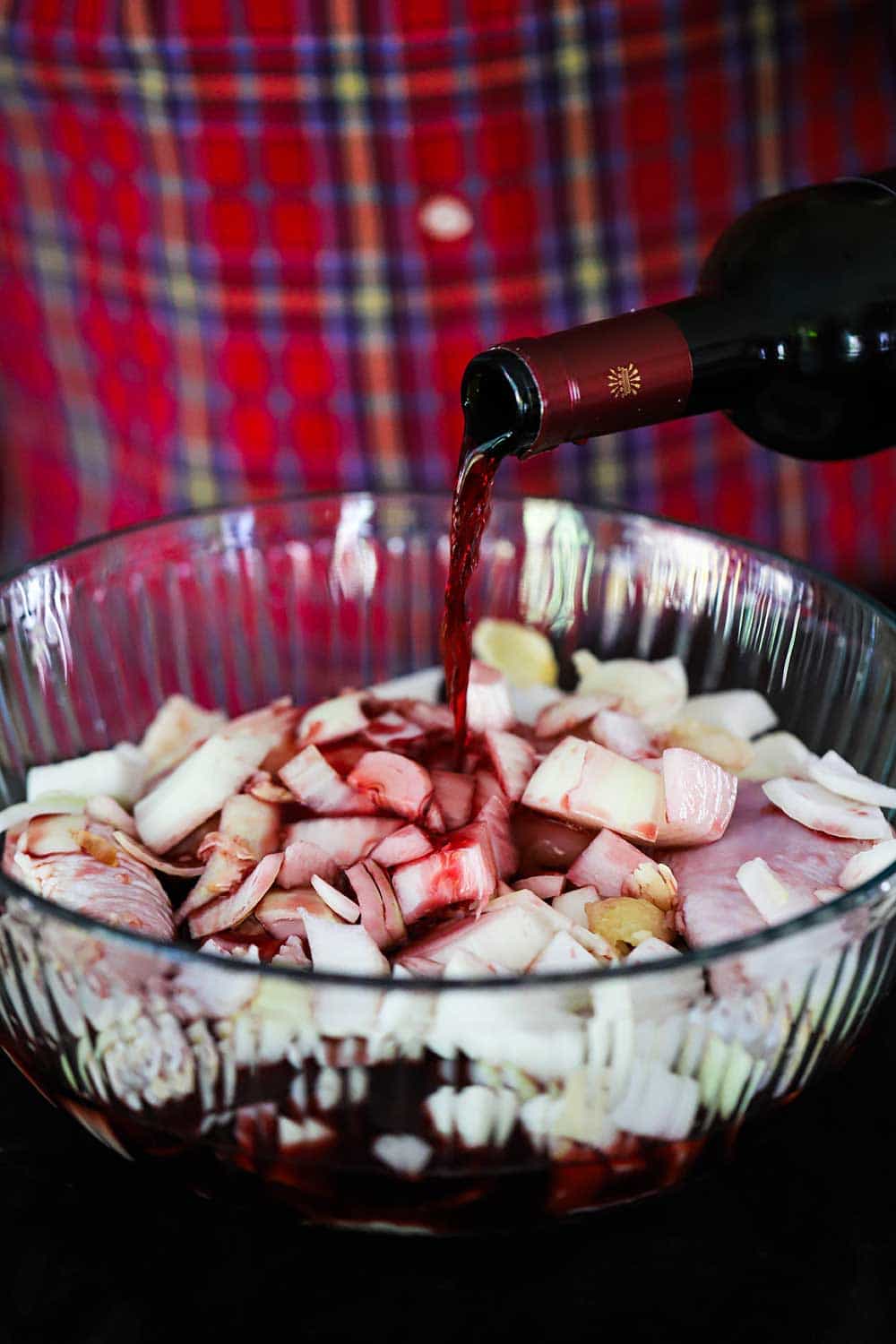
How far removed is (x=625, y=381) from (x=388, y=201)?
3.46ft

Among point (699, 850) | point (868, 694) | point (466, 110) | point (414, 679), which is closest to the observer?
point (699, 850)

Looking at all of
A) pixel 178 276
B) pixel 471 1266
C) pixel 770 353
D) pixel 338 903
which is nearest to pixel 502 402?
pixel 770 353

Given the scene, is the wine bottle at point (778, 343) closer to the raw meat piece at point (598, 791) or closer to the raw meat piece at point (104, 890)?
the raw meat piece at point (598, 791)

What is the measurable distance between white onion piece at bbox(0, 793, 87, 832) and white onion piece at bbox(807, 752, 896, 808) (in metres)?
0.44

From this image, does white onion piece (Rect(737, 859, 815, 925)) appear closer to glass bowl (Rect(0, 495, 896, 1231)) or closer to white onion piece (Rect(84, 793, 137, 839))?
glass bowl (Rect(0, 495, 896, 1231))

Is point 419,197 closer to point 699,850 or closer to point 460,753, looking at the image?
point 460,753

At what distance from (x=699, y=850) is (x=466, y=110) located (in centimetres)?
114

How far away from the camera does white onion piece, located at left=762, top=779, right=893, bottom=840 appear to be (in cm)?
77

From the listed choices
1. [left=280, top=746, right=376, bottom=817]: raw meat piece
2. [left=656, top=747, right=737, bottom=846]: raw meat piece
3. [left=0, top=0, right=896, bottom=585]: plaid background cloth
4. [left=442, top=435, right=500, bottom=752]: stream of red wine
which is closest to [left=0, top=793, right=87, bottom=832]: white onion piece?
[left=280, top=746, right=376, bottom=817]: raw meat piece

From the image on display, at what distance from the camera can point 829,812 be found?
30.9 inches

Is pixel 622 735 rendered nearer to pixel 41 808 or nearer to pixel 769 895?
pixel 769 895

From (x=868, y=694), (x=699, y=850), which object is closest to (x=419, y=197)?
(x=868, y=694)

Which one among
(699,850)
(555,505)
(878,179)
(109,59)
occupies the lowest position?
(699,850)

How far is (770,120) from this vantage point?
5.75 feet
